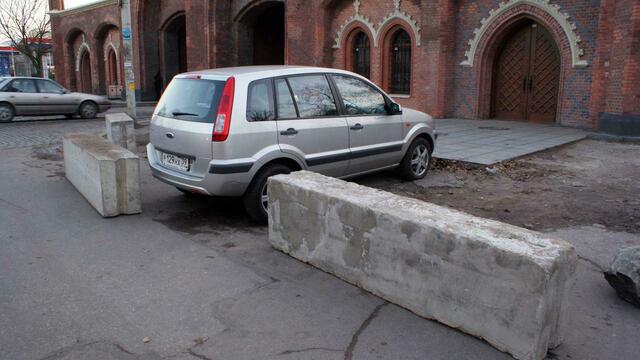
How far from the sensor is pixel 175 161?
6.55m

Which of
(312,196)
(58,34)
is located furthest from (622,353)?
(58,34)

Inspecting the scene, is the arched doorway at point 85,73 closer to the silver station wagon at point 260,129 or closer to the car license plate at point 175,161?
the car license plate at point 175,161

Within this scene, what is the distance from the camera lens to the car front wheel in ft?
66.5

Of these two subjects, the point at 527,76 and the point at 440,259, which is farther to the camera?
the point at 527,76

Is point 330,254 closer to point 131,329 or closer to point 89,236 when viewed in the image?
point 131,329

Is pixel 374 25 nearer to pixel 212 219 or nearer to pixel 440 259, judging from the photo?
pixel 212 219

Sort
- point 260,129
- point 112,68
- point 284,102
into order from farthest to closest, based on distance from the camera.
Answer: point 112,68 < point 284,102 < point 260,129

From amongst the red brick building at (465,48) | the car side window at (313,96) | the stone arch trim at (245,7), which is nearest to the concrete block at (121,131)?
the car side window at (313,96)

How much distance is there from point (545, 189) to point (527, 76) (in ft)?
31.5

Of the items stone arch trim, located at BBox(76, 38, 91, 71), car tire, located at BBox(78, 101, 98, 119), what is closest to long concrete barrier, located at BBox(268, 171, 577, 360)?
car tire, located at BBox(78, 101, 98, 119)

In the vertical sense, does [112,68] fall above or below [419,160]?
above

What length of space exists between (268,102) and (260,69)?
1.91ft

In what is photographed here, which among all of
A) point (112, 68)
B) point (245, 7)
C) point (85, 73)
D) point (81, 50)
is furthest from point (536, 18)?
point (85, 73)

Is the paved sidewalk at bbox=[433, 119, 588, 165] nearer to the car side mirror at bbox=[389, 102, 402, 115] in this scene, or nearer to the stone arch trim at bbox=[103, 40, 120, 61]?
the car side mirror at bbox=[389, 102, 402, 115]
